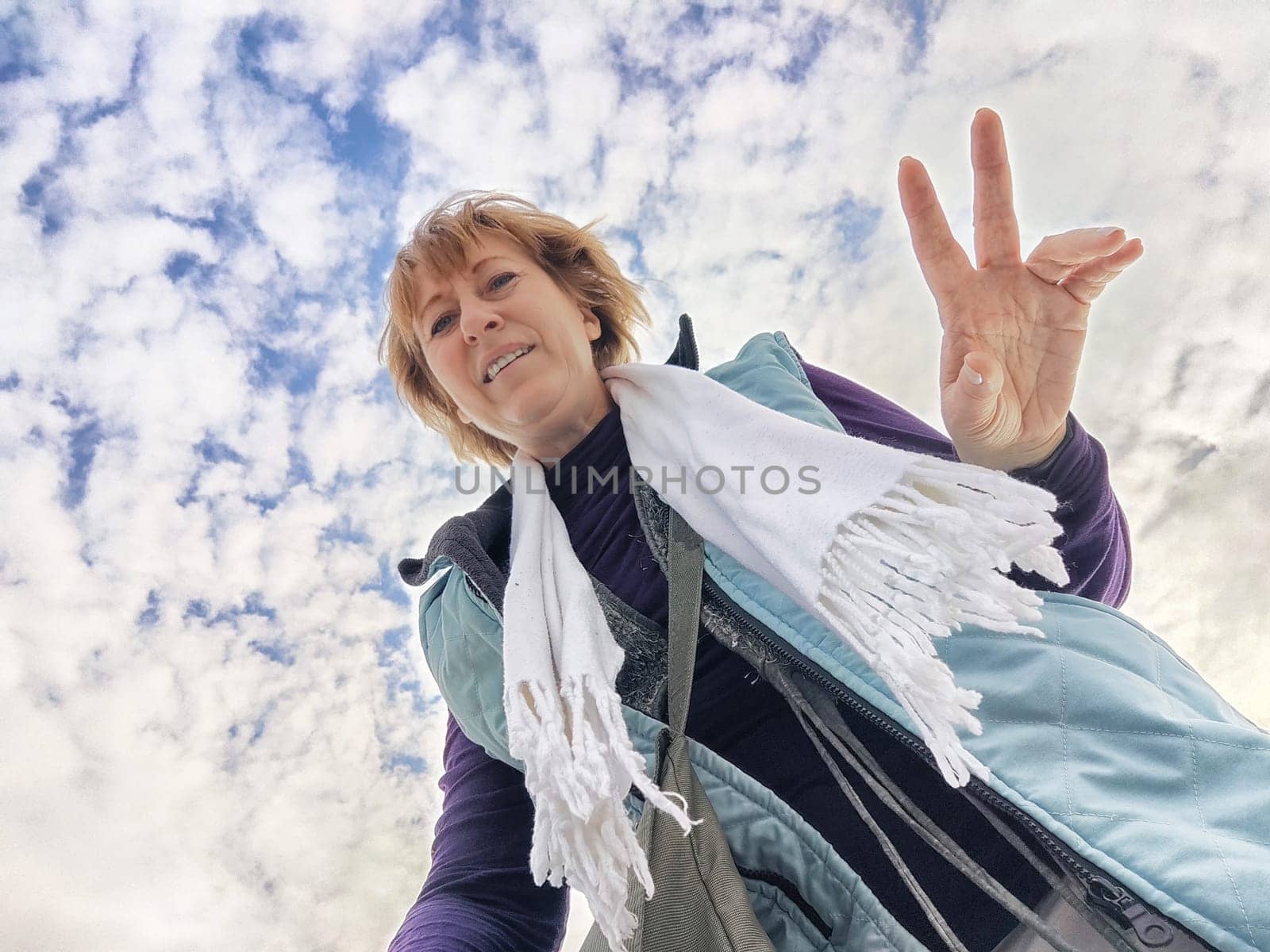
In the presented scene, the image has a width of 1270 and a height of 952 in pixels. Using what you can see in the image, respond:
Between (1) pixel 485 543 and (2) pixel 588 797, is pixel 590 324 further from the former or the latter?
(2) pixel 588 797

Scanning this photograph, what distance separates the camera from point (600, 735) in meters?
0.99

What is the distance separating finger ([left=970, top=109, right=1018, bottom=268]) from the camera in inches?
38.7

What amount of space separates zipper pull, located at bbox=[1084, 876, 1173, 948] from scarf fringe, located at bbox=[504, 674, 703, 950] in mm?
395

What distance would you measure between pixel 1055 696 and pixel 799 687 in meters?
0.29

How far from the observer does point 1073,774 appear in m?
0.75

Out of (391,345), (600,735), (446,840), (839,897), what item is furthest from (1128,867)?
(391,345)

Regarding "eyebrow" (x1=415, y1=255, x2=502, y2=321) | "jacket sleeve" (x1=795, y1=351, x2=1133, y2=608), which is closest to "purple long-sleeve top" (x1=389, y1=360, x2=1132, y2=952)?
"jacket sleeve" (x1=795, y1=351, x2=1133, y2=608)

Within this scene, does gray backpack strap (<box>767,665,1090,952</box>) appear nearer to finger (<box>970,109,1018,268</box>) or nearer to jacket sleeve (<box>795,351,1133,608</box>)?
jacket sleeve (<box>795,351,1133,608</box>)

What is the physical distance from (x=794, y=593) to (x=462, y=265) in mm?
938

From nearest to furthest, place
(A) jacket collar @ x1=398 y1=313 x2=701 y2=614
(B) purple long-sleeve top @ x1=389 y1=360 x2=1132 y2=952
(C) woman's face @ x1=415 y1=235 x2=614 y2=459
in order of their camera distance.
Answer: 1. (B) purple long-sleeve top @ x1=389 y1=360 x2=1132 y2=952
2. (A) jacket collar @ x1=398 y1=313 x2=701 y2=614
3. (C) woman's face @ x1=415 y1=235 x2=614 y2=459

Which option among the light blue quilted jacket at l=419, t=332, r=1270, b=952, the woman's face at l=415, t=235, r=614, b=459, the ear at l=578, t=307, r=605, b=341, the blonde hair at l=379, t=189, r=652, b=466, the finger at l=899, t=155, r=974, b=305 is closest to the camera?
the light blue quilted jacket at l=419, t=332, r=1270, b=952

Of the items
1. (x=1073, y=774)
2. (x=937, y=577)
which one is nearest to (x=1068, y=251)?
(x=937, y=577)

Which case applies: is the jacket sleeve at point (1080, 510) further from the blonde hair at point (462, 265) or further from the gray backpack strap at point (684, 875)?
the blonde hair at point (462, 265)

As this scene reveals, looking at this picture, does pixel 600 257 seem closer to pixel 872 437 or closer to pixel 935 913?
pixel 872 437
